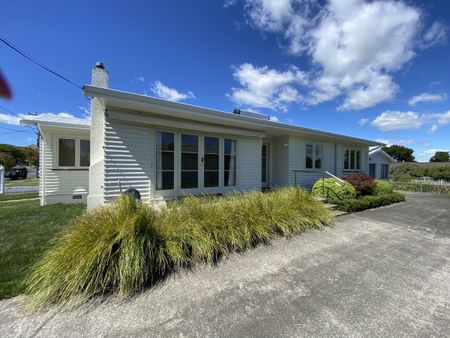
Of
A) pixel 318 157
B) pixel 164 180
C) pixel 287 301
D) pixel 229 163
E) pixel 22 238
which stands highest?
pixel 318 157

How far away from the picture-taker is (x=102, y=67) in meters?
7.16

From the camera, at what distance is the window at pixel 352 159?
13891 millimetres

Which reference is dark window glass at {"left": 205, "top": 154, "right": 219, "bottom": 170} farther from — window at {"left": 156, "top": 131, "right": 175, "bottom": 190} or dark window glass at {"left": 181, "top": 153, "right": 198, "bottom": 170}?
window at {"left": 156, "top": 131, "right": 175, "bottom": 190}

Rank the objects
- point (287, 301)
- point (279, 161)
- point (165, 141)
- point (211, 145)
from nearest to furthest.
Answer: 1. point (287, 301)
2. point (165, 141)
3. point (211, 145)
4. point (279, 161)

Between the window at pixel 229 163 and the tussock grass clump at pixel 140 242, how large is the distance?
10.9 feet

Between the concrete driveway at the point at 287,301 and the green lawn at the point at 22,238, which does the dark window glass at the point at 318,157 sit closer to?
the concrete driveway at the point at 287,301

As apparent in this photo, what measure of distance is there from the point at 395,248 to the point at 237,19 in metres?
9.22

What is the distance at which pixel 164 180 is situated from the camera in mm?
7113

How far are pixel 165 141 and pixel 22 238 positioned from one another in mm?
4153

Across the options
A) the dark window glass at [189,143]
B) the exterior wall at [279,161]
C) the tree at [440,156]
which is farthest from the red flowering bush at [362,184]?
the tree at [440,156]

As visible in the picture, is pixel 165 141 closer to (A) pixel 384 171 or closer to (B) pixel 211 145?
(B) pixel 211 145

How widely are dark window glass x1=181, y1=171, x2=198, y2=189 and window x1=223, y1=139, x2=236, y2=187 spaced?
1.24 metres

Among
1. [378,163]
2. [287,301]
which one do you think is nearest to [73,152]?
[287,301]

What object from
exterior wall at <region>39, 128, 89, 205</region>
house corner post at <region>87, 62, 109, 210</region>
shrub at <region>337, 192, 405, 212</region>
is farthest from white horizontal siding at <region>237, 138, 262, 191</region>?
exterior wall at <region>39, 128, 89, 205</region>
